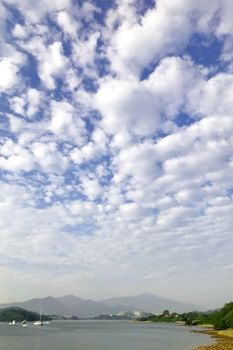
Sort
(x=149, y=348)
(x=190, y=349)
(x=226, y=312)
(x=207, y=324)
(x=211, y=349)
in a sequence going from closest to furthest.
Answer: (x=211, y=349), (x=190, y=349), (x=149, y=348), (x=226, y=312), (x=207, y=324)

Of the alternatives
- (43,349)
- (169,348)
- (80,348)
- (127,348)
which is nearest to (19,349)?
(43,349)

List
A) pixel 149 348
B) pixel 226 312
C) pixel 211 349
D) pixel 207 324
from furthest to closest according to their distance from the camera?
pixel 207 324 < pixel 226 312 < pixel 149 348 < pixel 211 349

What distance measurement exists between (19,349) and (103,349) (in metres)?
14.8

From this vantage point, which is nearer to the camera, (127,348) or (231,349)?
(231,349)

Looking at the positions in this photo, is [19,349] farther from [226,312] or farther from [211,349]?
[226,312]

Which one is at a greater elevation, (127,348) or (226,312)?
(226,312)

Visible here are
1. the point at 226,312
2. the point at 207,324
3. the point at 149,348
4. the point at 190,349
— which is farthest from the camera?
the point at 207,324

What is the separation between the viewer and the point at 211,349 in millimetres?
66812

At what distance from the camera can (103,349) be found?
74.2m

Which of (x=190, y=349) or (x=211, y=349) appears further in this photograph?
(x=190, y=349)

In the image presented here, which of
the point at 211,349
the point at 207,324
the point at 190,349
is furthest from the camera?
the point at 207,324

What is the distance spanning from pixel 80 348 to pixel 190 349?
64.7 feet

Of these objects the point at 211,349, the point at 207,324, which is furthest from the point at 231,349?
the point at 207,324

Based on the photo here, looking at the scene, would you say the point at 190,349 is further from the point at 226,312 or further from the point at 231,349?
the point at 226,312
